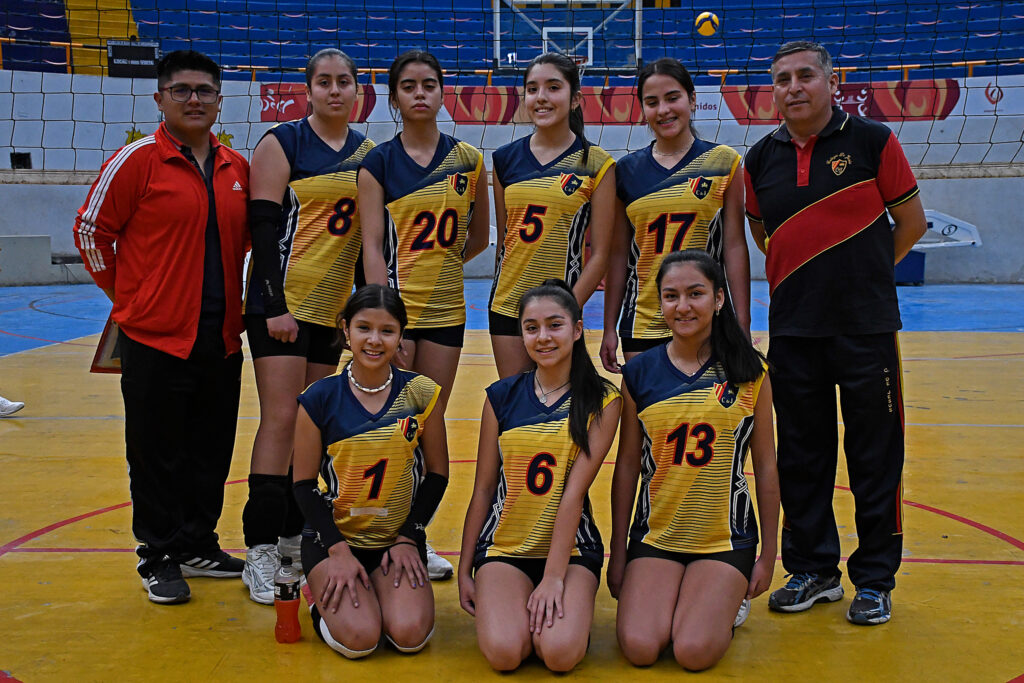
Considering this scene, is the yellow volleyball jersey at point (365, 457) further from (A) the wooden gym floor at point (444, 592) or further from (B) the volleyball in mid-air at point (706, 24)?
(B) the volleyball in mid-air at point (706, 24)

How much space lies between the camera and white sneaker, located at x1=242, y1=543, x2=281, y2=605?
9.73 ft

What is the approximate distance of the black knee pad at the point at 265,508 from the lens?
3068 mm

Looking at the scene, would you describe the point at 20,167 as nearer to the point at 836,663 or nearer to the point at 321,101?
the point at 321,101

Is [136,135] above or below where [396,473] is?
above

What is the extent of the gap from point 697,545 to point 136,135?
13.5 meters

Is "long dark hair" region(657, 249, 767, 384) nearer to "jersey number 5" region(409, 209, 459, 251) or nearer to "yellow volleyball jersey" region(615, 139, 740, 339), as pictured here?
"yellow volleyball jersey" region(615, 139, 740, 339)

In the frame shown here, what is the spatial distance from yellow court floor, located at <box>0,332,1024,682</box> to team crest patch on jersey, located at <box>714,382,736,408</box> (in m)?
0.68

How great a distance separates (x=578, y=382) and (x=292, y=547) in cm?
124

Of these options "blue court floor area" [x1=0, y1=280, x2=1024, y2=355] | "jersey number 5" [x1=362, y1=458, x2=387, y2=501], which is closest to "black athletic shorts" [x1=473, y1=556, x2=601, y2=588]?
"jersey number 5" [x1=362, y1=458, x2=387, y2=501]

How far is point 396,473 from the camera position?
281 centimetres

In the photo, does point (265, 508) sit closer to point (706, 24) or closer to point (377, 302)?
point (377, 302)

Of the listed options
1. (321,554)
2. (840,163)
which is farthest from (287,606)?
(840,163)

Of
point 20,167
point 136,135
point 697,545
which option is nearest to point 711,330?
point 697,545

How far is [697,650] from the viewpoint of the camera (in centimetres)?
244
